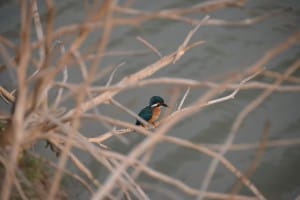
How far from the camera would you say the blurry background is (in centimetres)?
418

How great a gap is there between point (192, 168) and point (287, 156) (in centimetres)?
99

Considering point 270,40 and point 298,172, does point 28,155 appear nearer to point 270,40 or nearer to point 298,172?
point 298,172

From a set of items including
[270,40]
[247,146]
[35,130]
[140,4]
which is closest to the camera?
[247,146]

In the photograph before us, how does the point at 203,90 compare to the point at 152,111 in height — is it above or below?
below

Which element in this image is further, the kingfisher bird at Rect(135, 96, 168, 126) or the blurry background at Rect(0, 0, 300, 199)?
the blurry background at Rect(0, 0, 300, 199)

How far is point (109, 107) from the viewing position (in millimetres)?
4668

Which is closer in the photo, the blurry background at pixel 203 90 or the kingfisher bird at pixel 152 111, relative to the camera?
the kingfisher bird at pixel 152 111

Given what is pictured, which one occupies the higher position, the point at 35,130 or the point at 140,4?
the point at 35,130

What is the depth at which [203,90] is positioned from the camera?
4.95 meters

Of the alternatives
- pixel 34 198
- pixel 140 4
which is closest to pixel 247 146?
pixel 34 198

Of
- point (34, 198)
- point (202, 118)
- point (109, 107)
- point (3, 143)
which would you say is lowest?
point (202, 118)

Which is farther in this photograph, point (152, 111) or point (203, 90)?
point (203, 90)

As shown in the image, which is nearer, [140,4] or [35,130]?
[35,130]

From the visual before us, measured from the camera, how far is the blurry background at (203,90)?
4.18 metres
